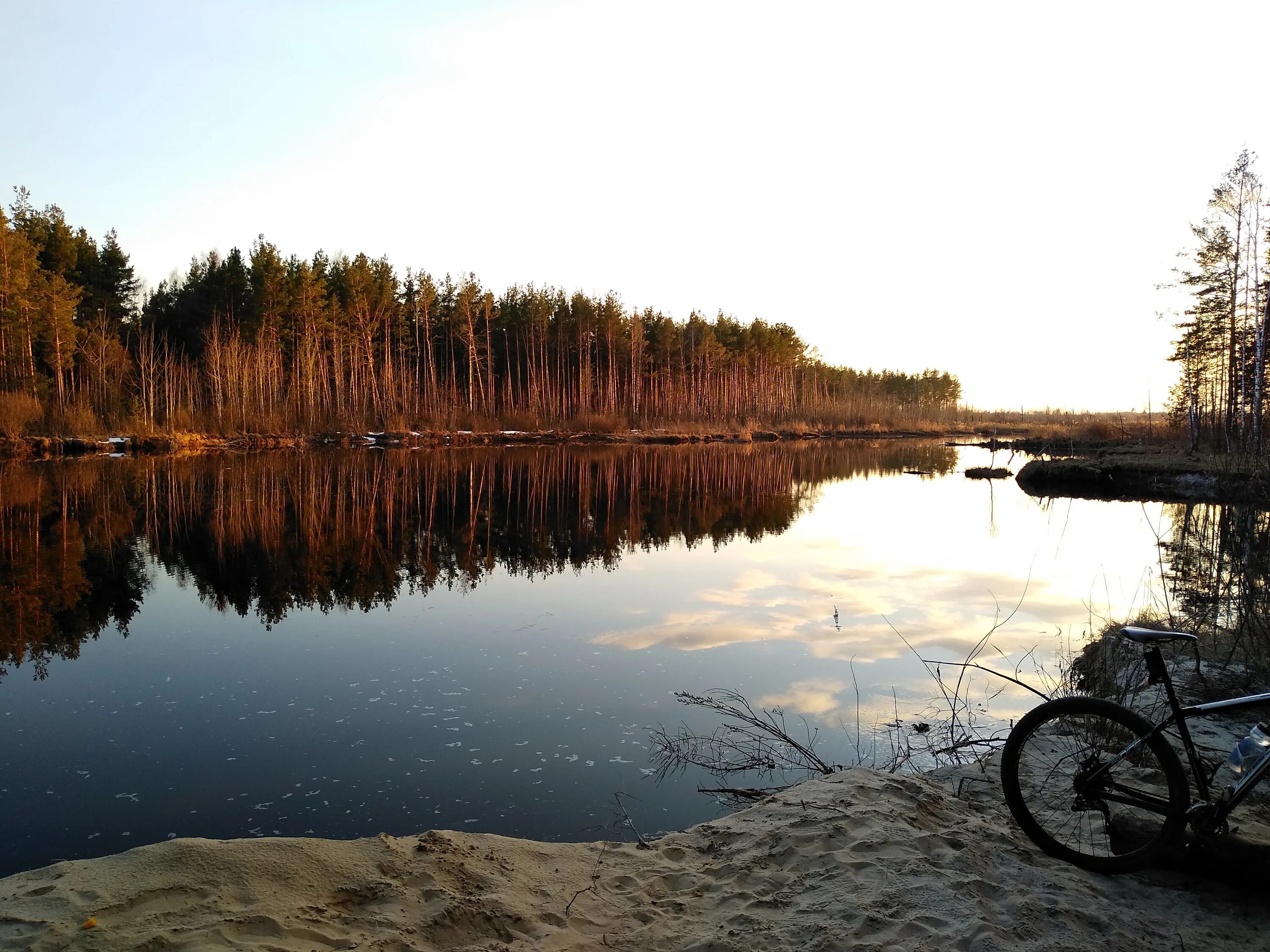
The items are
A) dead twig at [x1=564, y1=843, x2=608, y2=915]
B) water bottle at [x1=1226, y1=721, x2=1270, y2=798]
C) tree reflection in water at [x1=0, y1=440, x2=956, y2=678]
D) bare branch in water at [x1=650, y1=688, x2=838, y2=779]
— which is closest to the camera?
water bottle at [x1=1226, y1=721, x2=1270, y2=798]

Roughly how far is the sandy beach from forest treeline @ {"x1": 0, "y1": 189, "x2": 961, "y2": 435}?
39166 mm

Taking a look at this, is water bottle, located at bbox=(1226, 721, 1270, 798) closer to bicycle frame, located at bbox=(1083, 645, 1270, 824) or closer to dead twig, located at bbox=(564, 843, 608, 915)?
bicycle frame, located at bbox=(1083, 645, 1270, 824)

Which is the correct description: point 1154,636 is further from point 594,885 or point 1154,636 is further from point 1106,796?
point 594,885

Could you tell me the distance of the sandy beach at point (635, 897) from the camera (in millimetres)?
3383

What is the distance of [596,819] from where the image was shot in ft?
16.4

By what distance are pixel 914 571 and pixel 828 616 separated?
4084 mm

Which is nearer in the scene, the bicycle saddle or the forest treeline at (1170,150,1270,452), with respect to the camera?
the bicycle saddle

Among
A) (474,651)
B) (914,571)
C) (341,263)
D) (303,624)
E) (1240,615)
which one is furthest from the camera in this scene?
(341,263)

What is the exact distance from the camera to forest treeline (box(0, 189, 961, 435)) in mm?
40562

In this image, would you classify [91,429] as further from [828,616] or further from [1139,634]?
[1139,634]

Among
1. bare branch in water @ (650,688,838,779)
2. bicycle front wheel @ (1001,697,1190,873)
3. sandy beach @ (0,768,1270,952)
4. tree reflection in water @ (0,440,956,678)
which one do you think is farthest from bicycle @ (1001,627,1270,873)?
tree reflection in water @ (0,440,956,678)

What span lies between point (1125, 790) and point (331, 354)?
6053 cm

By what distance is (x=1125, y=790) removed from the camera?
147 inches

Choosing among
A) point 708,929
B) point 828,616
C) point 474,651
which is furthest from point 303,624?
point 708,929
